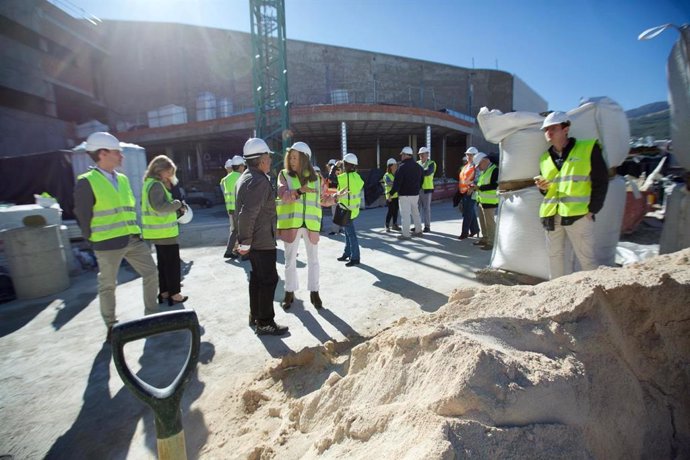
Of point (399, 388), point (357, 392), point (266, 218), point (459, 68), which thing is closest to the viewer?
point (399, 388)

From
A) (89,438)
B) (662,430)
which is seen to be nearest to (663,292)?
(662,430)

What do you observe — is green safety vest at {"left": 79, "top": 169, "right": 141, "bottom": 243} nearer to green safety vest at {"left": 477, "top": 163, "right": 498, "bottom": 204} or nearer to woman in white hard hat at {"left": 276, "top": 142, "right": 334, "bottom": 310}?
woman in white hard hat at {"left": 276, "top": 142, "right": 334, "bottom": 310}

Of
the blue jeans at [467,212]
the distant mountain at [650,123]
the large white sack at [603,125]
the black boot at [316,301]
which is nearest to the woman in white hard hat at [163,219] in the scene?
the black boot at [316,301]

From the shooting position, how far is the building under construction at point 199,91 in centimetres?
1891

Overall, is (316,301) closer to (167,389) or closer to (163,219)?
(163,219)

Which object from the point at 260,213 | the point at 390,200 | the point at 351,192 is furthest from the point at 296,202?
the point at 390,200

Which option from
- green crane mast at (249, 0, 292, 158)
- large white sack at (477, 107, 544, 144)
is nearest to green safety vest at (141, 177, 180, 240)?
large white sack at (477, 107, 544, 144)

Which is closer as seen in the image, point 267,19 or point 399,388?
point 399,388

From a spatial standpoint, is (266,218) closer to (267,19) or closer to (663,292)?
(663,292)

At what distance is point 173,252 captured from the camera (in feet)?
13.6

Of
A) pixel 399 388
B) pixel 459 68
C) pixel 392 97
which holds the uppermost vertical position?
pixel 459 68

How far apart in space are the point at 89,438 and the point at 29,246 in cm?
398

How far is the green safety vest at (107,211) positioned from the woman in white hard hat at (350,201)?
2925 mm

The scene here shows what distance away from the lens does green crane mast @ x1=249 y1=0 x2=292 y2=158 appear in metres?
13.6
